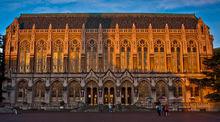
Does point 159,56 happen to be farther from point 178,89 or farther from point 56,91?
point 56,91

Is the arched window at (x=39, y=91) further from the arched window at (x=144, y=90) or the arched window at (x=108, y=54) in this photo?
the arched window at (x=144, y=90)

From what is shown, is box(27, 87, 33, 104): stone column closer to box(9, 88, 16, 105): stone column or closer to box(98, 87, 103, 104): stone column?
box(9, 88, 16, 105): stone column

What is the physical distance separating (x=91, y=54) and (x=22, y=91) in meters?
21.2

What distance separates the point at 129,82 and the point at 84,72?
12.3m

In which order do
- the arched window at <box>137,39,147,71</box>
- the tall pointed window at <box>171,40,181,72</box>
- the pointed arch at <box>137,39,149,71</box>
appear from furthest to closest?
the tall pointed window at <box>171,40,181,72</box>
the pointed arch at <box>137,39,149,71</box>
the arched window at <box>137,39,147,71</box>

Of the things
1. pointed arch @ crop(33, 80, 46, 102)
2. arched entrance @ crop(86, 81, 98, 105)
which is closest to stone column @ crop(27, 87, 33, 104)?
pointed arch @ crop(33, 80, 46, 102)

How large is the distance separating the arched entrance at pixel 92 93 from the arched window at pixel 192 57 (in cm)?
2626

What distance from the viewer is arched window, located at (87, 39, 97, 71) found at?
8006cm

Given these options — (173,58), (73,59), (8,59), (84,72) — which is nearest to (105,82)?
(84,72)

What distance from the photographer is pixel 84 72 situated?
78000 mm

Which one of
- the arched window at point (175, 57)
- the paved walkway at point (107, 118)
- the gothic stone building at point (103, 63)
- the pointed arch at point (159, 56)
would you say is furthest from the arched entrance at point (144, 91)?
the paved walkway at point (107, 118)

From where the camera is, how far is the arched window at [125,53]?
263ft

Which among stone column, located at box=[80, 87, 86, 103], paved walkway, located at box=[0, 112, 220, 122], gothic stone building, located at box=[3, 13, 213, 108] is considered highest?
gothic stone building, located at box=[3, 13, 213, 108]

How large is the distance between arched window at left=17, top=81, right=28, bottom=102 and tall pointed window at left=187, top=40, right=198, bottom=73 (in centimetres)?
4521
